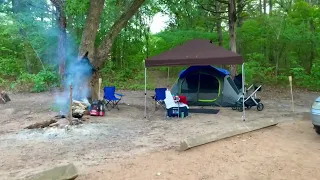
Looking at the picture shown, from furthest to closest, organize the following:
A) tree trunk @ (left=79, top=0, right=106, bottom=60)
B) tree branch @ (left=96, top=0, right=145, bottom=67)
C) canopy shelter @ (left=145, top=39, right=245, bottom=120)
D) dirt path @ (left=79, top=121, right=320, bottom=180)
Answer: tree branch @ (left=96, top=0, right=145, bottom=67)
tree trunk @ (left=79, top=0, right=106, bottom=60)
canopy shelter @ (left=145, top=39, right=245, bottom=120)
dirt path @ (left=79, top=121, right=320, bottom=180)

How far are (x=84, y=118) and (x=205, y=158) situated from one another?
4155 millimetres

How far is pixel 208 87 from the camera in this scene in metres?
9.97

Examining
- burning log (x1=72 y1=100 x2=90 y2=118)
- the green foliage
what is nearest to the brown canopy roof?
burning log (x1=72 y1=100 x2=90 y2=118)

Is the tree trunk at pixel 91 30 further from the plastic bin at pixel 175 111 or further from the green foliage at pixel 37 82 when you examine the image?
the green foliage at pixel 37 82

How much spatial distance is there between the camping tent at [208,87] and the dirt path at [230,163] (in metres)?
4.40

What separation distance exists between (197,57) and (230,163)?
4398 mm

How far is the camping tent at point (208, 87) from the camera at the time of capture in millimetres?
9711

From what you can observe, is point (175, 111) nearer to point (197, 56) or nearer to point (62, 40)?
point (197, 56)

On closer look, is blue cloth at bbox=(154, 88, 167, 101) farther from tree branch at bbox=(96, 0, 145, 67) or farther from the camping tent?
tree branch at bbox=(96, 0, 145, 67)

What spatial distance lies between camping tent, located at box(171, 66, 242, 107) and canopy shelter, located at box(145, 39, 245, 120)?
1.30 metres

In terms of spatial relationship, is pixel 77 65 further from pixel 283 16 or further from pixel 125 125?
pixel 283 16

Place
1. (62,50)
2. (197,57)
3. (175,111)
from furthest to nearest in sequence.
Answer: (62,50)
(197,57)
(175,111)

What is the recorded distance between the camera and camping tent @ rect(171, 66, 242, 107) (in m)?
9.71

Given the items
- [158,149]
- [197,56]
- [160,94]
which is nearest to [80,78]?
[160,94]
